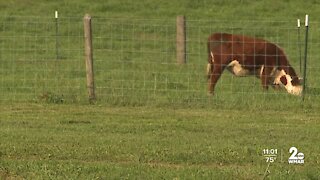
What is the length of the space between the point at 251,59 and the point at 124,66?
4.14 meters

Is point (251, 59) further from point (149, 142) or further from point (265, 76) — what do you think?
point (149, 142)

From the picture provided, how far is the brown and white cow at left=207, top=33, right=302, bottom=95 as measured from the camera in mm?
15820

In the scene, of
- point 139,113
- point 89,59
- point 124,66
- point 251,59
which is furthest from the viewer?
point 124,66

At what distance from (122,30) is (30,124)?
13.7 meters

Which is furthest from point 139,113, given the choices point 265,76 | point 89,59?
point 265,76

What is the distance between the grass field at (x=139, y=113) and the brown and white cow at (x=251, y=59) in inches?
14.5

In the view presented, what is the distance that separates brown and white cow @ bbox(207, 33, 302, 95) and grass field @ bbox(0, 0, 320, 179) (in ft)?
1.21

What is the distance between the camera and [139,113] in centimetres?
1305

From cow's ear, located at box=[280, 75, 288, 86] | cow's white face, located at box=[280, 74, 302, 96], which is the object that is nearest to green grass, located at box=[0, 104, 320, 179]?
cow's white face, located at box=[280, 74, 302, 96]

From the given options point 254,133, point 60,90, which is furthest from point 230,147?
point 60,90

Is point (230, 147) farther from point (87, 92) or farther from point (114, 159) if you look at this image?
point (87, 92)

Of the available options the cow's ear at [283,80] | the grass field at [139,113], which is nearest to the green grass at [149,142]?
the grass field at [139,113]

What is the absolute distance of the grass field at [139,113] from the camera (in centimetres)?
899

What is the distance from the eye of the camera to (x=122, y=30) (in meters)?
25.3
